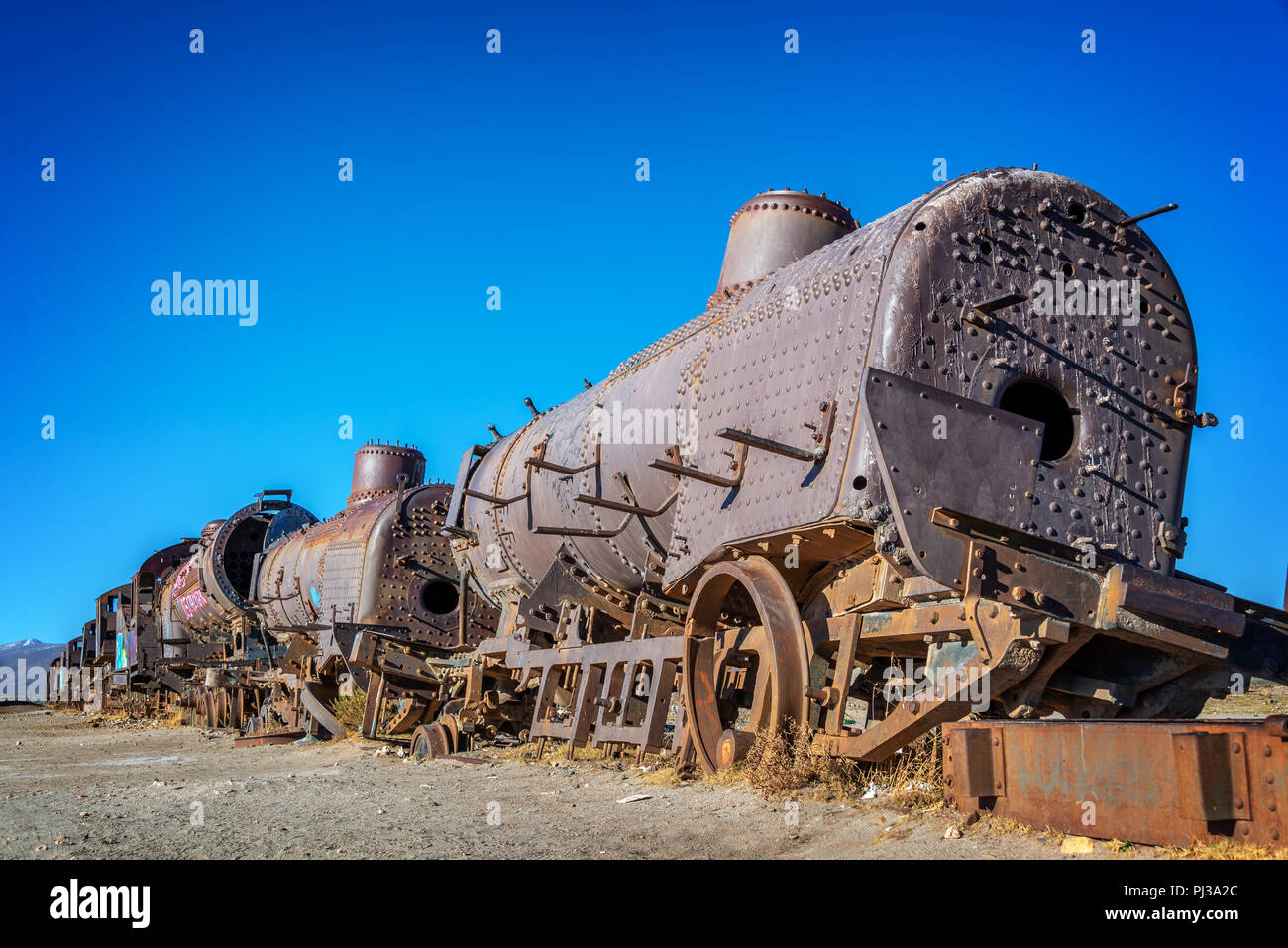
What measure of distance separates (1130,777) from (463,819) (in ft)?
10.3

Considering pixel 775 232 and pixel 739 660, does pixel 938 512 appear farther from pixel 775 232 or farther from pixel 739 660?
pixel 775 232

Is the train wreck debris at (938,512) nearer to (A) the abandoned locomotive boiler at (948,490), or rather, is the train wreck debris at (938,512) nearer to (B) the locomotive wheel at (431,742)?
(A) the abandoned locomotive boiler at (948,490)

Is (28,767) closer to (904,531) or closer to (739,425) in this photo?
(739,425)

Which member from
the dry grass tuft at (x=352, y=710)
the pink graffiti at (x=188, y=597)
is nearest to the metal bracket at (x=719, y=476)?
the dry grass tuft at (x=352, y=710)

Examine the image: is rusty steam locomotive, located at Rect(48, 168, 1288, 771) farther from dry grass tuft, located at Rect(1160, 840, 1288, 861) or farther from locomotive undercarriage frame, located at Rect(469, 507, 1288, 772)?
dry grass tuft, located at Rect(1160, 840, 1288, 861)

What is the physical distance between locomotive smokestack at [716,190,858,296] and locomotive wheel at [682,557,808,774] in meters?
2.85

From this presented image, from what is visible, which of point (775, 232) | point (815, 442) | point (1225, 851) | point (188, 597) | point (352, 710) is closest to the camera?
point (1225, 851)

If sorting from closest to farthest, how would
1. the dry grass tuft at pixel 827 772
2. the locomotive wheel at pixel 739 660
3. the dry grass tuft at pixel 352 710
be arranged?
the dry grass tuft at pixel 827 772 < the locomotive wheel at pixel 739 660 < the dry grass tuft at pixel 352 710

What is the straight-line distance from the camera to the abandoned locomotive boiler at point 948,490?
14.6 feet

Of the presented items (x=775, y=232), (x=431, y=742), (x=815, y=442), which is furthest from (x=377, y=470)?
(x=815, y=442)

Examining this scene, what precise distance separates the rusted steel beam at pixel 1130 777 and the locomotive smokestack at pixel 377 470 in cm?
1602

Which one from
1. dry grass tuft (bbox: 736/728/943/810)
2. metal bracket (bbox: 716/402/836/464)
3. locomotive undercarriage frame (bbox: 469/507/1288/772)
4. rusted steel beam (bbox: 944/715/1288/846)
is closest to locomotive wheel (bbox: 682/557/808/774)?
locomotive undercarriage frame (bbox: 469/507/1288/772)

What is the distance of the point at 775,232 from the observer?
7.95 metres
